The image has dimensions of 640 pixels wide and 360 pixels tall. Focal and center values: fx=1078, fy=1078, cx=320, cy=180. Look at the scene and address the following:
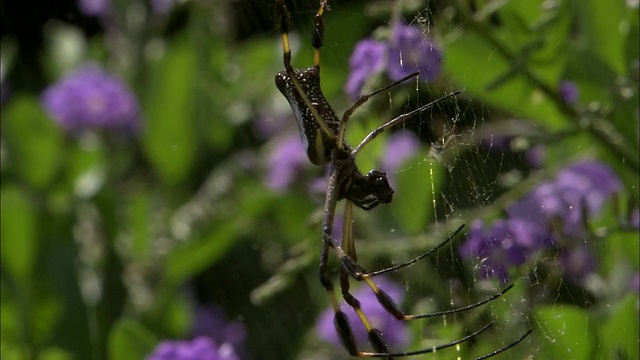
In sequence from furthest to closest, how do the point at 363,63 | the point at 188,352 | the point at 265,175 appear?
the point at 265,175
the point at 188,352
the point at 363,63

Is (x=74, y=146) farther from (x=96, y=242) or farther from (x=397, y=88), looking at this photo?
(x=397, y=88)

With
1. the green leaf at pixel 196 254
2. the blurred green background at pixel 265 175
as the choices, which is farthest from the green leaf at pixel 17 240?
the green leaf at pixel 196 254

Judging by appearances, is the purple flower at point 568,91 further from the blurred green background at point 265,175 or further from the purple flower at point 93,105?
the purple flower at point 93,105

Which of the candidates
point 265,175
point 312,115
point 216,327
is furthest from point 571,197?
point 265,175

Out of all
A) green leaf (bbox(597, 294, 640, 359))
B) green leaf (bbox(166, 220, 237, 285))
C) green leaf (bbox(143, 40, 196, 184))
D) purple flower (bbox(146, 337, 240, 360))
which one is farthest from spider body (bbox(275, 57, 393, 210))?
green leaf (bbox(143, 40, 196, 184))

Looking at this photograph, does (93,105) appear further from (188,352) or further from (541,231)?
(541,231)

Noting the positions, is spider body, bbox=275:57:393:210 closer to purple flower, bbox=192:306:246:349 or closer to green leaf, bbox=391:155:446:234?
green leaf, bbox=391:155:446:234
